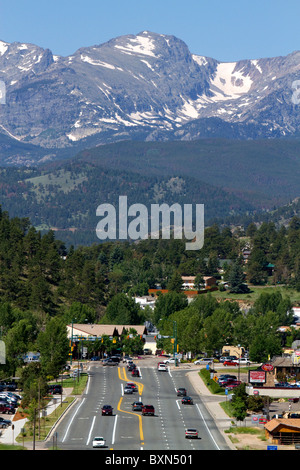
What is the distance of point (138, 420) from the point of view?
103 meters

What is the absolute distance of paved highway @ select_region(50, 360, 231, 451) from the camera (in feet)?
295

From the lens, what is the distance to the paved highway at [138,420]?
89.9 m

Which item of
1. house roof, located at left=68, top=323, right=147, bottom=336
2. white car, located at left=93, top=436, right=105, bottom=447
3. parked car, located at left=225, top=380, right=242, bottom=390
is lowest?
white car, located at left=93, top=436, right=105, bottom=447

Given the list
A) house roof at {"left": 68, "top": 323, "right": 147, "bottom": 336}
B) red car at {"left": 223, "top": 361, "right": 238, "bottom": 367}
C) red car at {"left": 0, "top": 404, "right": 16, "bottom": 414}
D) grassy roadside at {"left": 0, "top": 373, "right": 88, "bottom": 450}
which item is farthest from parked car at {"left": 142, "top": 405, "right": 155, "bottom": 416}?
house roof at {"left": 68, "top": 323, "right": 147, "bottom": 336}

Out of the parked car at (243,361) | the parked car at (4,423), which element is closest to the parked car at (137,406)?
the parked car at (4,423)

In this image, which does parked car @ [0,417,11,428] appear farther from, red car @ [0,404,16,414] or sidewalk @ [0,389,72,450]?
red car @ [0,404,16,414]

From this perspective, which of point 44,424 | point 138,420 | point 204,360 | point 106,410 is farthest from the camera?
point 204,360

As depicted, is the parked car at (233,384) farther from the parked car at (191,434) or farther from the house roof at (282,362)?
the parked car at (191,434)

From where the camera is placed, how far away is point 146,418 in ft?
345

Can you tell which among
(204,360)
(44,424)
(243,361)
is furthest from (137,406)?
(243,361)

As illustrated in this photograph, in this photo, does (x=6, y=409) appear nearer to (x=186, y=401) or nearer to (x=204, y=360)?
(x=186, y=401)

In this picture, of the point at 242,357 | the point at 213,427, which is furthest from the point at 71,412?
the point at 242,357

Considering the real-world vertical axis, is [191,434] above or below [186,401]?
below
